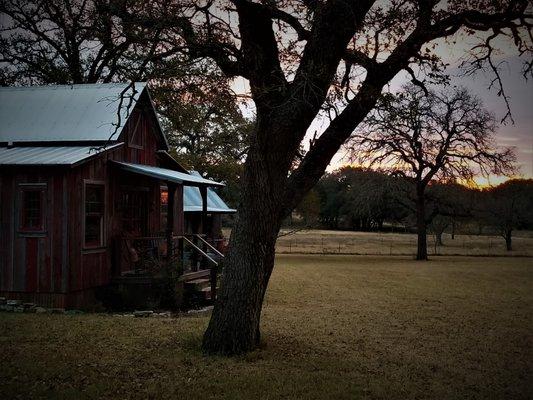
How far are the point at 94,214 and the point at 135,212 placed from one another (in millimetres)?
2824

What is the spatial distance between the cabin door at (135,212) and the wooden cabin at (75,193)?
0.11 feet

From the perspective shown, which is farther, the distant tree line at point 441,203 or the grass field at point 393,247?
the grass field at point 393,247

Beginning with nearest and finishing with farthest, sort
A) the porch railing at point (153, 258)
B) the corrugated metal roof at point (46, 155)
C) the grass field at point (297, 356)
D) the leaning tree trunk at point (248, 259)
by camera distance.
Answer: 1. the grass field at point (297, 356)
2. the leaning tree trunk at point (248, 259)
3. the corrugated metal roof at point (46, 155)
4. the porch railing at point (153, 258)

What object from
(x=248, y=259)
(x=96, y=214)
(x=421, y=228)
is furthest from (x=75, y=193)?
(x=421, y=228)

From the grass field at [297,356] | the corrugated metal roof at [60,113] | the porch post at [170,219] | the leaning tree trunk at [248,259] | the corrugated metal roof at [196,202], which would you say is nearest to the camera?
the grass field at [297,356]

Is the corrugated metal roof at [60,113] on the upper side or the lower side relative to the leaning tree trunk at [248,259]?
upper

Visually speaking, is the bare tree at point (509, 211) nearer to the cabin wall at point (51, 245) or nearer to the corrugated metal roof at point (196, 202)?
the corrugated metal roof at point (196, 202)

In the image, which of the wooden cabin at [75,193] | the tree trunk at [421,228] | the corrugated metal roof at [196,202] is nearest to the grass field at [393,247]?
the tree trunk at [421,228]

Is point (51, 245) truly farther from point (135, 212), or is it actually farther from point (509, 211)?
point (509, 211)

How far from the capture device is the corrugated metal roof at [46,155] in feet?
43.9

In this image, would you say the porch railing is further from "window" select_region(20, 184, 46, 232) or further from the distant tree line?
the distant tree line

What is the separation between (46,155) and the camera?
14211 mm

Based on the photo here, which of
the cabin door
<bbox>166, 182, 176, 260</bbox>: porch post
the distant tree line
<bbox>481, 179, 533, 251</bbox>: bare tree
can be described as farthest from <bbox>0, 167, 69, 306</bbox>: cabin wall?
<bbox>481, 179, 533, 251</bbox>: bare tree

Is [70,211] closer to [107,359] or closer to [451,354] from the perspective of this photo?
[107,359]
